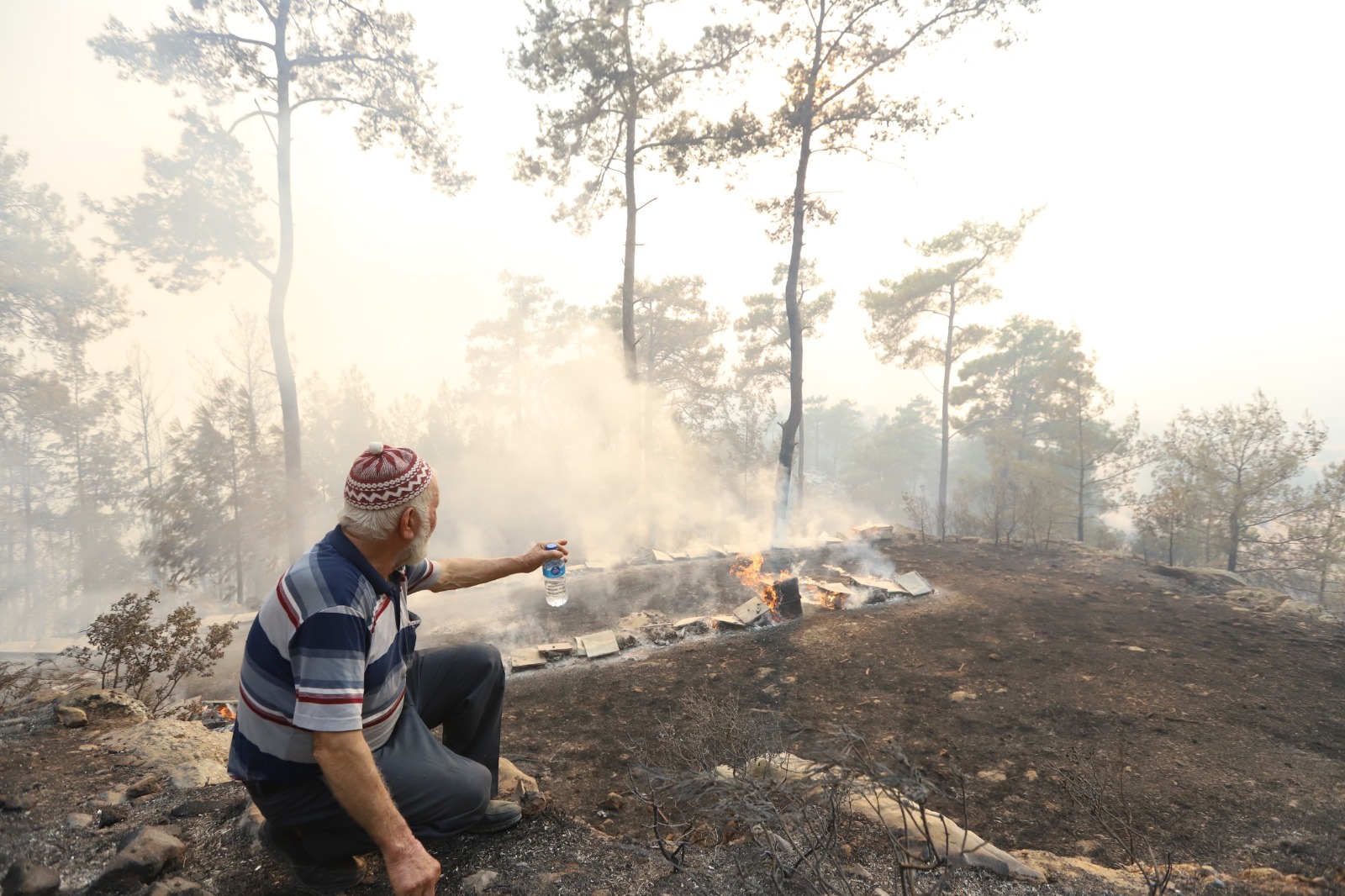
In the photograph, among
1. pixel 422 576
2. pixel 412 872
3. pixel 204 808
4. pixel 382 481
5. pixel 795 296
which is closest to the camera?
pixel 412 872

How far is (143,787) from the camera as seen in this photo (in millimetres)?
3086

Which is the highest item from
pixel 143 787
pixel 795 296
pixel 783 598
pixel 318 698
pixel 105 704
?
pixel 795 296

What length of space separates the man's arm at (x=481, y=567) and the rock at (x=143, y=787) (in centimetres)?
214

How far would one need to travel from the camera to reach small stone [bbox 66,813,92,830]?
101 inches

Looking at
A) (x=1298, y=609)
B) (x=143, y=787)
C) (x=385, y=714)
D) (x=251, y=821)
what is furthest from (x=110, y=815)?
(x=1298, y=609)

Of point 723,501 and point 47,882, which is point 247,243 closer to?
point 47,882

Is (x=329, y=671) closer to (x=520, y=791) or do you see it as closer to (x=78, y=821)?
(x=520, y=791)

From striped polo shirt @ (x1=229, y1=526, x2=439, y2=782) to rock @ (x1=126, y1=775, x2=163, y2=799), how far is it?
6.43ft

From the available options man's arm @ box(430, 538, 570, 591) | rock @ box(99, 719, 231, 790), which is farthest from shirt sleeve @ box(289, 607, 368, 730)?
rock @ box(99, 719, 231, 790)

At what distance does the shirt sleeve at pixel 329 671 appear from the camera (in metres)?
1.69

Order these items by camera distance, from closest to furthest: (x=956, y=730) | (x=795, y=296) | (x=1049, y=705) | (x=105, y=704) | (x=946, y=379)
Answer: (x=105, y=704), (x=956, y=730), (x=1049, y=705), (x=795, y=296), (x=946, y=379)

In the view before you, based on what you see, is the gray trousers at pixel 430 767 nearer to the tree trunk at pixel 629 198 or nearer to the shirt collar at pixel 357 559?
the shirt collar at pixel 357 559

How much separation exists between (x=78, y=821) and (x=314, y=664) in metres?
2.29

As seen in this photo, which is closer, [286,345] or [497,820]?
[497,820]
